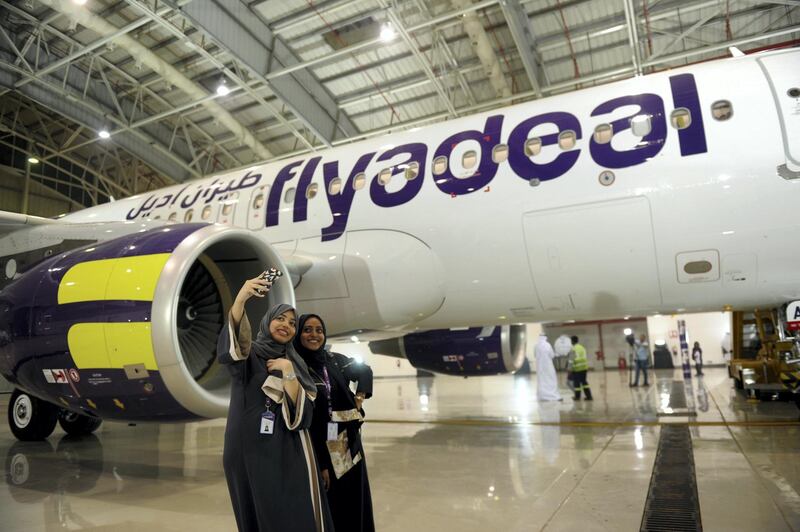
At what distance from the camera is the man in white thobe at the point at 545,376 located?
428 inches

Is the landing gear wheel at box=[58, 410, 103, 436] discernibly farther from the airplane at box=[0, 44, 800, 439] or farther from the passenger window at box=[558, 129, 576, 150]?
the passenger window at box=[558, 129, 576, 150]

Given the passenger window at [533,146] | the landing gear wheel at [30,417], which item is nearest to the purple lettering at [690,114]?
the passenger window at [533,146]

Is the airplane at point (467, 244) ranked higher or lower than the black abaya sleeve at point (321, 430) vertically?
higher

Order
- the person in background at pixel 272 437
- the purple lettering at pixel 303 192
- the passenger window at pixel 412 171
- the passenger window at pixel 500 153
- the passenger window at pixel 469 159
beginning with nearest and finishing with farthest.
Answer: the person in background at pixel 272 437 → the passenger window at pixel 500 153 → the passenger window at pixel 469 159 → the passenger window at pixel 412 171 → the purple lettering at pixel 303 192

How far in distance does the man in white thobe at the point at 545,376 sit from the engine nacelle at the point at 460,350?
2.84m

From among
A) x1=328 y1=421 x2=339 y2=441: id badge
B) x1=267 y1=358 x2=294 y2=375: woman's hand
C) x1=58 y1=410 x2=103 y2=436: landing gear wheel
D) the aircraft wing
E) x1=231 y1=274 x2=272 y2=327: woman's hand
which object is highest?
the aircraft wing

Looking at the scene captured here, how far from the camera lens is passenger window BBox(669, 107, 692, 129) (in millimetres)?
4727

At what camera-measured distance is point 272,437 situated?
7.00 feet

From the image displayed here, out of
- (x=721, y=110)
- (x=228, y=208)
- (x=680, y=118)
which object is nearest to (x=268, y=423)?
(x=680, y=118)

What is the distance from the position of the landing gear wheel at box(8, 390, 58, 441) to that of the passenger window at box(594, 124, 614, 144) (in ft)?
22.7

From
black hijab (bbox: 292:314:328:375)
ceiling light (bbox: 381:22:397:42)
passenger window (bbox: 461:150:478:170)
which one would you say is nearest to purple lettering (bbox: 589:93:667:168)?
passenger window (bbox: 461:150:478:170)

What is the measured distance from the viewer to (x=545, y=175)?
5.07 m

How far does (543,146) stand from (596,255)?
3.55 ft

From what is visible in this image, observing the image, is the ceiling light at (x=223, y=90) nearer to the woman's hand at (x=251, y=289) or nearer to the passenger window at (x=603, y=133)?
the passenger window at (x=603, y=133)
